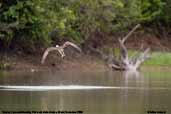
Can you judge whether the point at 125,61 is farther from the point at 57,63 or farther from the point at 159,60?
the point at 159,60

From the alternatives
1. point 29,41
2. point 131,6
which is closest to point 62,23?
point 29,41

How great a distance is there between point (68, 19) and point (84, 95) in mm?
25130

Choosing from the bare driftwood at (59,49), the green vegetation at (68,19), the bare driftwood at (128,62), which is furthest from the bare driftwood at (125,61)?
the green vegetation at (68,19)

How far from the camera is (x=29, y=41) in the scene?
56.0 m

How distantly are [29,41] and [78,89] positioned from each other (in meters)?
19.7

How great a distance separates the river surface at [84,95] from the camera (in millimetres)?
27750

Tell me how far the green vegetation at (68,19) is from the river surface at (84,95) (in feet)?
22.7

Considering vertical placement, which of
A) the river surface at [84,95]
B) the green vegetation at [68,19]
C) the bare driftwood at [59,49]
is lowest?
the river surface at [84,95]

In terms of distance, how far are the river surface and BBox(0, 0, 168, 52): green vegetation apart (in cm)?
692

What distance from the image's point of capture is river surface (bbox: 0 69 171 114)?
27.8 meters

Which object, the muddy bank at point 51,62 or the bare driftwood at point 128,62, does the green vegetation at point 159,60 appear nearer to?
the bare driftwood at point 128,62

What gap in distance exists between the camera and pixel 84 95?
33.5 meters

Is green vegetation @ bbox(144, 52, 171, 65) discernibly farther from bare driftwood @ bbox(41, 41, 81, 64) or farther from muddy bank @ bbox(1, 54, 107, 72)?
bare driftwood @ bbox(41, 41, 81, 64)

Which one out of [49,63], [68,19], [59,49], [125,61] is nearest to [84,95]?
[59,49]
